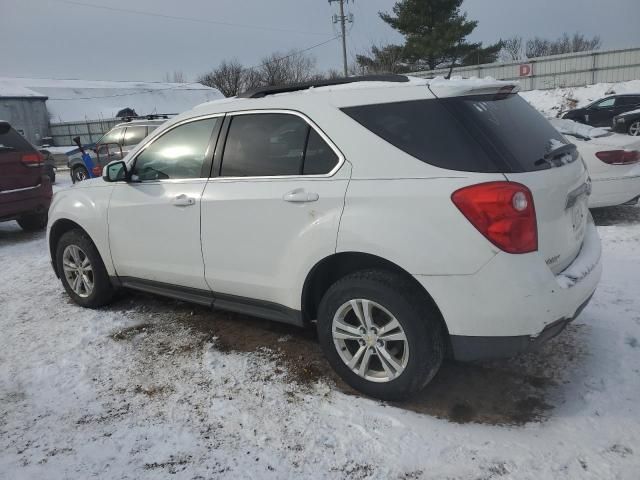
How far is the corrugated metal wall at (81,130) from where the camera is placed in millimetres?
36000

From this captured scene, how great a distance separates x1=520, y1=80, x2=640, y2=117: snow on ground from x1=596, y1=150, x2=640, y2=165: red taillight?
20152 millimetres

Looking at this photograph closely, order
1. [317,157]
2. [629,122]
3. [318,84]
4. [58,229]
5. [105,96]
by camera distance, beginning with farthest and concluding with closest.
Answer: [105,96]
[629,122]
[58,229]
[318,84]
[317,157]

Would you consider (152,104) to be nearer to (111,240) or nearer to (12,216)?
(12,216)

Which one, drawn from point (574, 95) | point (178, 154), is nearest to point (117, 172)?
point (178, 154)

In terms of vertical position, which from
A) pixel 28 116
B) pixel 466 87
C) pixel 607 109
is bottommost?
pixel 607 109

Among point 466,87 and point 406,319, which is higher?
point 466,87

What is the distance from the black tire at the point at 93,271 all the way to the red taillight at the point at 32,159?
3.90m

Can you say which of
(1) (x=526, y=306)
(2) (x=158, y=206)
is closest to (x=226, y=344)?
(2) (x=158, y=206)

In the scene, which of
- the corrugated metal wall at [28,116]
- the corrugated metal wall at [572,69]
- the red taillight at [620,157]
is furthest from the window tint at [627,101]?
the corrugated metal wall at [28,116]

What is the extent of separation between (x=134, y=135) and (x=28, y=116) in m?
29.7

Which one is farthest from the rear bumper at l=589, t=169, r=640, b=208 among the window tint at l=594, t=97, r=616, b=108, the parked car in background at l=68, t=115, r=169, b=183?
the window tint at l=594, t=97, r=616, b=108

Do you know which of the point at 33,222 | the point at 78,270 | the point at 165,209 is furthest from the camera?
the point at 33,222

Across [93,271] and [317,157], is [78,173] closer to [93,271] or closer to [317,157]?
[93,271]

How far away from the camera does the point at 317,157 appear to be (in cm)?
303
